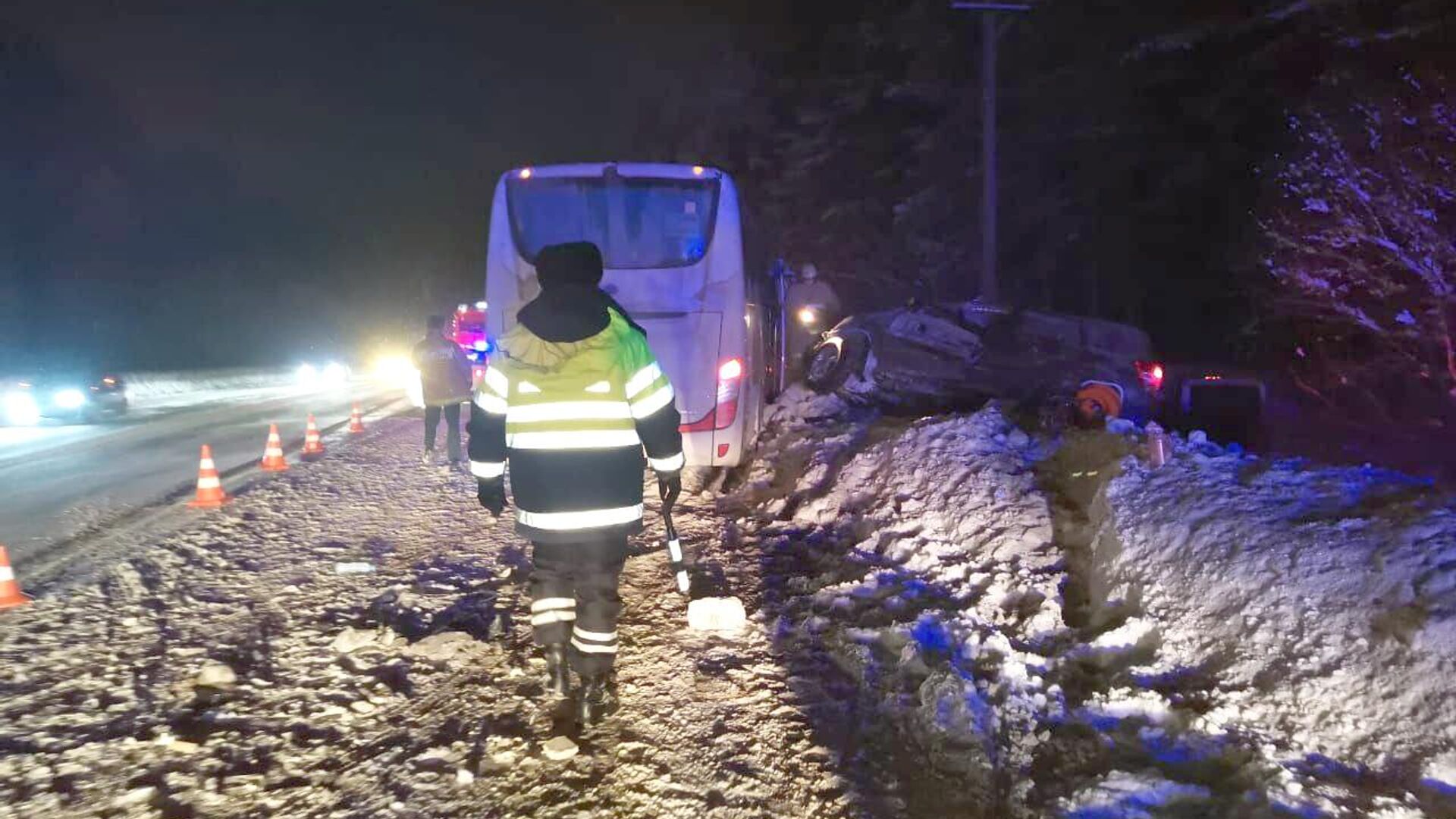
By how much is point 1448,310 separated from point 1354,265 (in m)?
1.12

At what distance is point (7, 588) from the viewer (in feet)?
17.9

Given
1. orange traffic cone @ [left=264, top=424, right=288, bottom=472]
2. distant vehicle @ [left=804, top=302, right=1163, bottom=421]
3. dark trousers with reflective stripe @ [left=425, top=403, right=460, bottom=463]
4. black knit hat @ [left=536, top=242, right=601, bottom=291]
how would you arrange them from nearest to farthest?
black knit hat @ [left=536, top=242, right=601, bottom=291], dark trousers with reflective stripe @ [left=425, top=403, right=460, bottom=463], orange traffic cone @ [left=264, top=424, right=288, bottom=472], distant vehicle @ [left=804, top=302, right=1163, bottom=421]

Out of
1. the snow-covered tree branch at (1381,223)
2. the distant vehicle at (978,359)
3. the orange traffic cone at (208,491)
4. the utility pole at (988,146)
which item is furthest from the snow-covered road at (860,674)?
the utility pole at (988,146)

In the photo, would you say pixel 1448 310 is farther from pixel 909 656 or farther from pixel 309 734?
pixel 309 734

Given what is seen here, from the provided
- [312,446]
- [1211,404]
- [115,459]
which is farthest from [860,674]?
[115,459]

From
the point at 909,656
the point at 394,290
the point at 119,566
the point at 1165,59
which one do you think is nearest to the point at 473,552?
the point at 119,566

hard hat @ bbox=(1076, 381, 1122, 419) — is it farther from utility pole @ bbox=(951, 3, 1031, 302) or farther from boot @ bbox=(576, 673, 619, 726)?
utility pole @ bbox=(951, 3, 1031, 302)

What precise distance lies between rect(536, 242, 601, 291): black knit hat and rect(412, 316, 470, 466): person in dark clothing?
675 cm

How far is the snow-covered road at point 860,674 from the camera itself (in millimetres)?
3285

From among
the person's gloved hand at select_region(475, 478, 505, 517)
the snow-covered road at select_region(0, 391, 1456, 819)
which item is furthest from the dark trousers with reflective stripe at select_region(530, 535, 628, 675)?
the snow-covered road at select_region(0, 391, 1456, 819)

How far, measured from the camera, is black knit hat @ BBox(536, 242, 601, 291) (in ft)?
11.7

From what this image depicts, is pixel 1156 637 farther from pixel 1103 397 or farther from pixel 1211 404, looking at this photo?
pixel 1211 404

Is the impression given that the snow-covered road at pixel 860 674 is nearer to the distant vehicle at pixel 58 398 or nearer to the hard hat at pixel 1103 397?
Result: the hard hat at pixel 1103 397

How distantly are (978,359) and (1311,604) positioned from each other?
7506 mm
